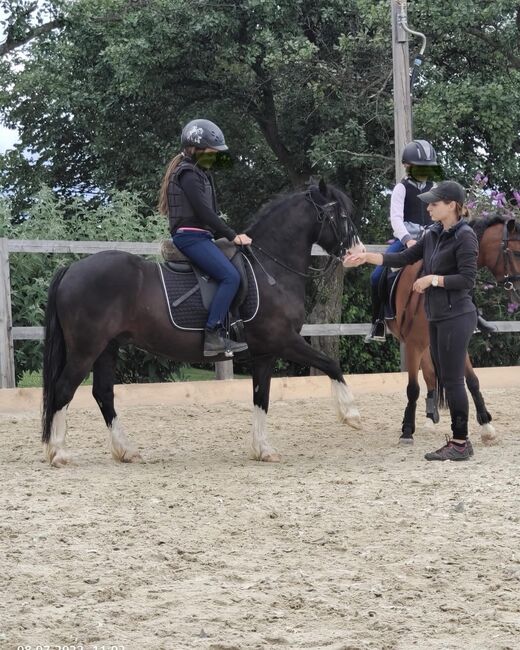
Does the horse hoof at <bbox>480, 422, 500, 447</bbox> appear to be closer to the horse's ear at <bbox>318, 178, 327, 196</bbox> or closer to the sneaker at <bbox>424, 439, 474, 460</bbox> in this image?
the sneaker at <bbox>424, 439, 474, 460</bbox>

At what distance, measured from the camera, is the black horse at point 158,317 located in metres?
7.34

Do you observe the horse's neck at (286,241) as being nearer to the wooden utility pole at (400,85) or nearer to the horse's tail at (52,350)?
the horse's tail at (52,350)

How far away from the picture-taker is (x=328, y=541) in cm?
488

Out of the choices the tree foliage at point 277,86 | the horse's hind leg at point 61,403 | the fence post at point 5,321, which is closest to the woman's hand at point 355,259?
the horse's hind leg at point 61,403

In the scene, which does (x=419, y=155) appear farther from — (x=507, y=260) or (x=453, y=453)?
(x=453, y=453)

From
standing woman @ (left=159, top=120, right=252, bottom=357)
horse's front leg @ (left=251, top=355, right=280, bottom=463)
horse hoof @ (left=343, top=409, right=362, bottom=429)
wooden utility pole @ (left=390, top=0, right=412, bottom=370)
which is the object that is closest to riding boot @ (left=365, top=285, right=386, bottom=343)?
Result: horse hoof @ (left=343, top=409, right=362, bottom=429)

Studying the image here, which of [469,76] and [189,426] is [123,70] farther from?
[189,426]

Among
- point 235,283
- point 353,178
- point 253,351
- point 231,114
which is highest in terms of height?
point 231,114

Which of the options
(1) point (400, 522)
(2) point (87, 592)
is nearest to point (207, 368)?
(1) point (400, 522)

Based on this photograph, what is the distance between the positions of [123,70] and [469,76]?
6030 mm

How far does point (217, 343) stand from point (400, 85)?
7269 mm

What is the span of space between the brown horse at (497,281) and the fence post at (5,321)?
13.0 ft

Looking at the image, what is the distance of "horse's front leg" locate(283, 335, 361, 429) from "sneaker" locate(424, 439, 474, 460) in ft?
2.51

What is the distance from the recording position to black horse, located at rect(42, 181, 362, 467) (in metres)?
7.34
